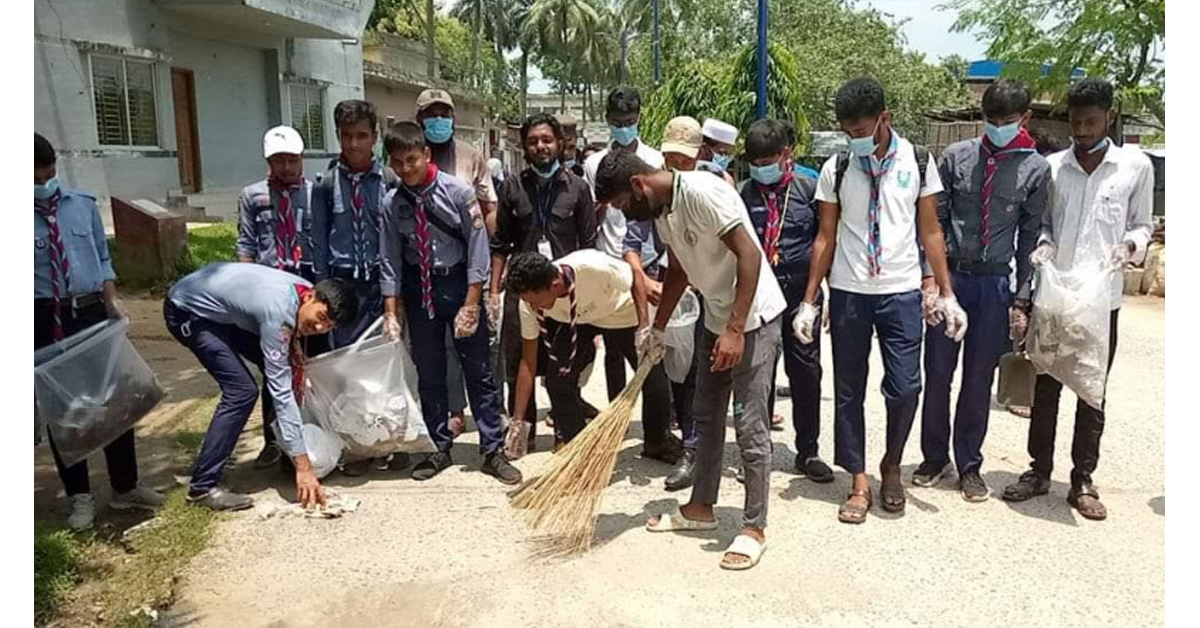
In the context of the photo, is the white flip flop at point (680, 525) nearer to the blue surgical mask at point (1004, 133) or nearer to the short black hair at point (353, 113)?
the blue surgical mask at point (1004, 133)

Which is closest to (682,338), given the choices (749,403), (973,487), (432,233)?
(749,403)

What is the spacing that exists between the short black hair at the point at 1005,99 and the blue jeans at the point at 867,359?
0.84 meters

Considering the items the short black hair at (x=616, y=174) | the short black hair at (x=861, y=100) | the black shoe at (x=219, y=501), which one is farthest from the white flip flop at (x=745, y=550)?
the black shoe at (x=219, y=501)

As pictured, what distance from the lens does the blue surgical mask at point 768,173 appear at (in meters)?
4.26

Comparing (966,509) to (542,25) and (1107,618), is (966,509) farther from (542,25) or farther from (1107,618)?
(542,25)

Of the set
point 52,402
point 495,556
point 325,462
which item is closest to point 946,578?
point 495,556

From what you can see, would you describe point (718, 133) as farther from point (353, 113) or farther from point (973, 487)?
point (973, 487)

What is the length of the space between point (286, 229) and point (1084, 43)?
501 inches

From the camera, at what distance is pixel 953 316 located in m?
3.82

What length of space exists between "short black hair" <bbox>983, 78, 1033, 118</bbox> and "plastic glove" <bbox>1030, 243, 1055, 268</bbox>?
583mm

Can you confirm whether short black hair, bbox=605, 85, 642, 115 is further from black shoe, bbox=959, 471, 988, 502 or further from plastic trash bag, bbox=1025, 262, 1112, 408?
black shoe, bbox=959, 471, 988, 502

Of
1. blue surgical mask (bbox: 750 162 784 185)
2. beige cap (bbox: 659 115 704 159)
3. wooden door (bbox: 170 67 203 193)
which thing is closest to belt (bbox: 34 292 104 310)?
beige cap (bbox: 659 115 704 159)

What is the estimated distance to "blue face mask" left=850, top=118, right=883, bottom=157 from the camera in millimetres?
3725

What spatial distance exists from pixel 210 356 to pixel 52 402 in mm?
667
